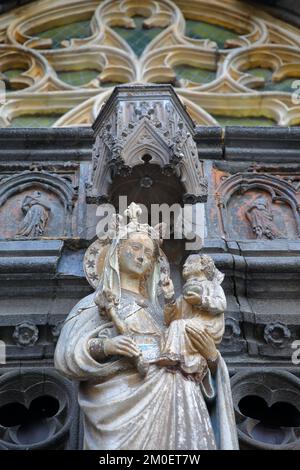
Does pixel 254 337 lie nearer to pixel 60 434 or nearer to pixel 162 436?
pixel 60 434

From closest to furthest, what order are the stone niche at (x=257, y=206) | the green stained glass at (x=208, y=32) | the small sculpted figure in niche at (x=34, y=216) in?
the small sculpted figure in niche at (x=34, y=216)
the stone niche at (x=257, y=206)
the green stained glass at (x=208, y=32)

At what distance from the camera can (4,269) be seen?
5.18 m

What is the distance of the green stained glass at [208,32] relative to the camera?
381 inches

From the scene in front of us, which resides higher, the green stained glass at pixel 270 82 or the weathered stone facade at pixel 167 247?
the green stained glass at pixel 270 82

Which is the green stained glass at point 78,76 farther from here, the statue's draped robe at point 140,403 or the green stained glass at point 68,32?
the statue's draped robe at point 140,403

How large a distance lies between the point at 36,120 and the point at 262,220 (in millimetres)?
3266

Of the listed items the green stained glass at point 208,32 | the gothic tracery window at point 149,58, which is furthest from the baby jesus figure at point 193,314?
the green stained glass at point 208,32

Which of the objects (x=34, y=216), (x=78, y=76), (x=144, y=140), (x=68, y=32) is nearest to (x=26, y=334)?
(x=34, y=216)

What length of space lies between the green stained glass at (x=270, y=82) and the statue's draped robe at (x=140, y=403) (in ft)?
18.4

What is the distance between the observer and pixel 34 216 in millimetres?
5895

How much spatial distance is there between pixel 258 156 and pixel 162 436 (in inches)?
152

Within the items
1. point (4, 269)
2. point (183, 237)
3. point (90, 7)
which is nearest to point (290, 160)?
point (183, 237)
